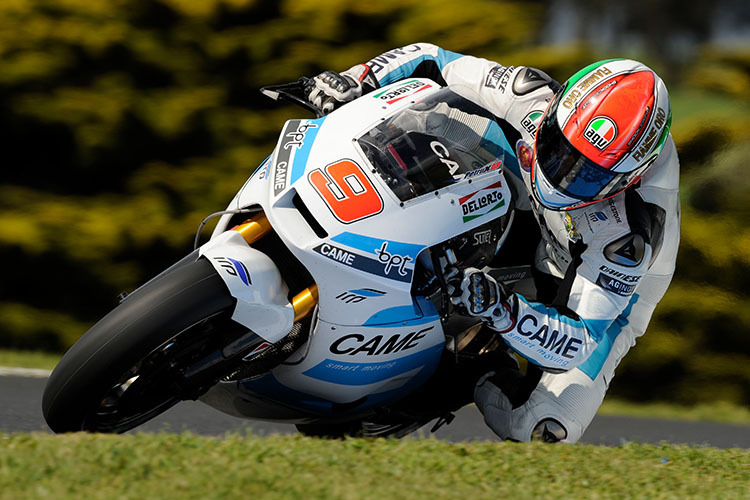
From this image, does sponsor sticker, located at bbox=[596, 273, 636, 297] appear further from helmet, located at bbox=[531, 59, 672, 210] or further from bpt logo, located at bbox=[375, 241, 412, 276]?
bpt logo, located at bbox=[375, 241, 412, 276]

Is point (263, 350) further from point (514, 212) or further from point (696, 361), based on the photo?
point (696, 361)

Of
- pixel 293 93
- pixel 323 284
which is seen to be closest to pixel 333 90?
pixel 293 93

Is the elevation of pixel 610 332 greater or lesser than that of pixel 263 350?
lesser

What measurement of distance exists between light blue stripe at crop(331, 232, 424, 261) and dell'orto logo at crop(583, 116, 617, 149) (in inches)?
30.6

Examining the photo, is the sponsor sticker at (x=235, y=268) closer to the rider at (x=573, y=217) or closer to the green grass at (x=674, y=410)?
the rider at (x=573, y=217)

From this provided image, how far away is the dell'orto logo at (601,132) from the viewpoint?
11.1 ft

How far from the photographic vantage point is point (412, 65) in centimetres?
405

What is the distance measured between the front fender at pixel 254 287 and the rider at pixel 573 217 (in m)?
0.62


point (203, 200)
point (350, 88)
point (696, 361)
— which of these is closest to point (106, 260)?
point (203, 200)

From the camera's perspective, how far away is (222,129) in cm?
564

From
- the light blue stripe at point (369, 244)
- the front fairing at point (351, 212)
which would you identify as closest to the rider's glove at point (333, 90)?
the front fairing at point (351, 212)

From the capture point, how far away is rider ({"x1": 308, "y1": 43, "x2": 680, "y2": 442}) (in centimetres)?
341

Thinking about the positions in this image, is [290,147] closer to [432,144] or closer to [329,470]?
[432,144]

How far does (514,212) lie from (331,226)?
980 millimetres
